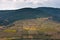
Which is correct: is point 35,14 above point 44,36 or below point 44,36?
above

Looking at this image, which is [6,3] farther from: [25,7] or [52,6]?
[52,6]

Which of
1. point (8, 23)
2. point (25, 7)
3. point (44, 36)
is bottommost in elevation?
point (44, 36)

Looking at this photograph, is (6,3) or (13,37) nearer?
(13,37)

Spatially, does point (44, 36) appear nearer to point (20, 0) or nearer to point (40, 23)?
point (40, 23)

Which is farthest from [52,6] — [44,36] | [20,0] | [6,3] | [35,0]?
[44,36]

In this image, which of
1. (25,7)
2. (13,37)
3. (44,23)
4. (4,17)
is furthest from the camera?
(25,7)

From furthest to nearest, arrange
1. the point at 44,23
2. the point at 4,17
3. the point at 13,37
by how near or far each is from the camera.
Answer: the point at 4,17, the point at 44,23, the point at 13,37
